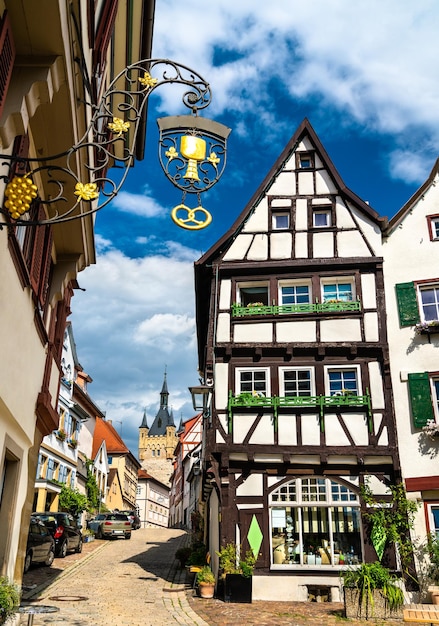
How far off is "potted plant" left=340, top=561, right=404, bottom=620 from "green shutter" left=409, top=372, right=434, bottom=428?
4.56 meters

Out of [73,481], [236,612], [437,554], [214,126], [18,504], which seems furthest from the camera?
[73,481]

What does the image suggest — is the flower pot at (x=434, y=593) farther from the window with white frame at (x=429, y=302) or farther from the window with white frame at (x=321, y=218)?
the window with white frame at (x=321, y=218)

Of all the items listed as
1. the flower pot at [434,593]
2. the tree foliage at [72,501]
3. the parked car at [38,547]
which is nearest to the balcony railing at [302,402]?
the flower pot at [434,593]

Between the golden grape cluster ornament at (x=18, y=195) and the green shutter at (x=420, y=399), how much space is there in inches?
528

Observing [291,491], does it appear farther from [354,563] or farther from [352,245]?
[352,245]

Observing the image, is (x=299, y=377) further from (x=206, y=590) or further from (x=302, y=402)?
(x=206, y=590)

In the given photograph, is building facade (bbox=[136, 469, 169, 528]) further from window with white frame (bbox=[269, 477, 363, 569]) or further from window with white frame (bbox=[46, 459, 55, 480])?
window with white frame (bbox=[269, 477, 363, 569])

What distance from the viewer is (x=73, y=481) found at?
3133cm

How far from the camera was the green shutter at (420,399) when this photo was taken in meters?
15.9

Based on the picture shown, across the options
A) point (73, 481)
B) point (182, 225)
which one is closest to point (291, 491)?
point (182, 225)

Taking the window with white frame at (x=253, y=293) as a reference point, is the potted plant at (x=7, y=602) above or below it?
below

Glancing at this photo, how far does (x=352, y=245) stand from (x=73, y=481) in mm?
20575

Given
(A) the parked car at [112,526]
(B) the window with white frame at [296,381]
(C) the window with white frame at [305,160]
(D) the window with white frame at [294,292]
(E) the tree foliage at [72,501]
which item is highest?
(C) the window with white frame at [305,160]

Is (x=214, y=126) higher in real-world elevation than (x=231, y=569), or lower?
higher
